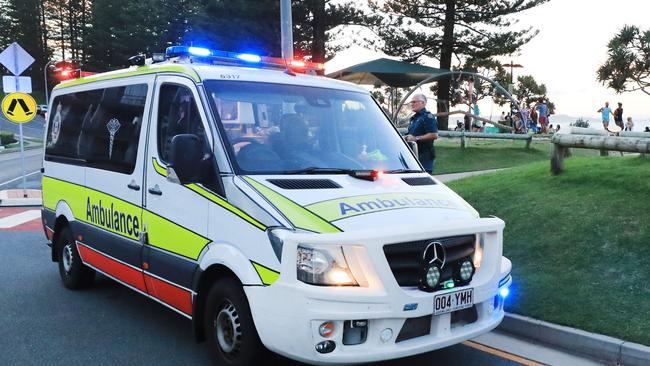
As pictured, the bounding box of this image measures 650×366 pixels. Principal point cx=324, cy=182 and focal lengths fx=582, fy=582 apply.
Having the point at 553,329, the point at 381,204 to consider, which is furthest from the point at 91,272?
the point at 553,329

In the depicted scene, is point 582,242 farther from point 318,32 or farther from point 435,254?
point 318,32

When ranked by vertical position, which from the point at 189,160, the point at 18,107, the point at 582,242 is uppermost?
the point at 18,107

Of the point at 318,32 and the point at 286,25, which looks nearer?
the point at 286,25

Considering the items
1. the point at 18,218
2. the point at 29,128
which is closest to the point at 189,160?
the point at 18,218

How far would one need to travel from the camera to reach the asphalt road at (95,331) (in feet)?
14.8

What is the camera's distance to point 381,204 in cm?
387

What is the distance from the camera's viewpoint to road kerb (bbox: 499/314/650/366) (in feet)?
14.4

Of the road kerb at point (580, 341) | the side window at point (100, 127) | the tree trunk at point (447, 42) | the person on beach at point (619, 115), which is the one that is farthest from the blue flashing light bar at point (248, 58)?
the person on beach at point (619, 115)

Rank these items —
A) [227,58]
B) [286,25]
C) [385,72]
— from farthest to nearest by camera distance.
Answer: [385,72], [286,25], [227,58]

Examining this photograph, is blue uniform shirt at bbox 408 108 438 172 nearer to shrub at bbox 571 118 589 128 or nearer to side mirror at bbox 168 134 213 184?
side mirror at bbox 168 134 213 184

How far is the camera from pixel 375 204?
385 cm

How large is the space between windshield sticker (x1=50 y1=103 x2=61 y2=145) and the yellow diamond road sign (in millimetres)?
7304

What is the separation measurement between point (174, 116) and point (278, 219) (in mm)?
1625

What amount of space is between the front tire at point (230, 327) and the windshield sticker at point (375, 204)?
2.57 feet
